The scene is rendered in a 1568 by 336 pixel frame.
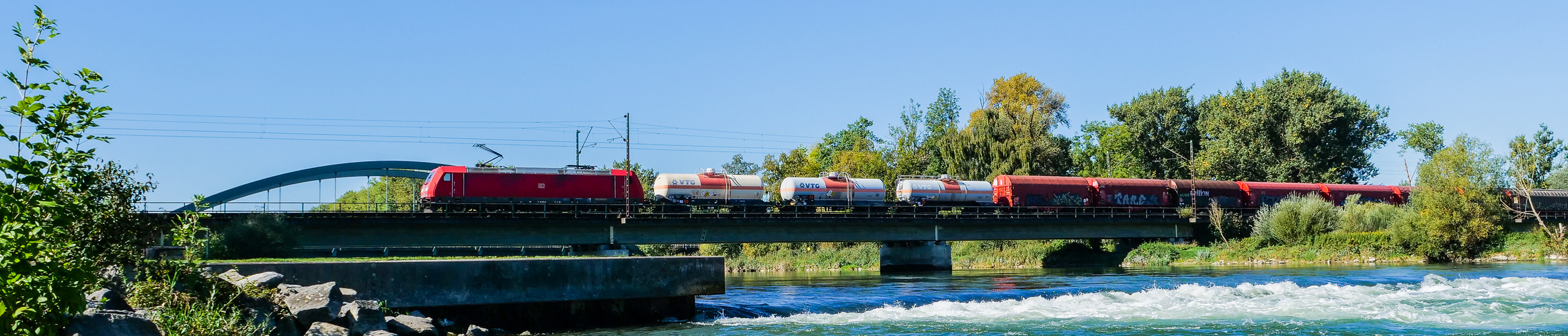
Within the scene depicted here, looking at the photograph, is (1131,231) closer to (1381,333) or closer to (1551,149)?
(1381,333)

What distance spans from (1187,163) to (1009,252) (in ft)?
104

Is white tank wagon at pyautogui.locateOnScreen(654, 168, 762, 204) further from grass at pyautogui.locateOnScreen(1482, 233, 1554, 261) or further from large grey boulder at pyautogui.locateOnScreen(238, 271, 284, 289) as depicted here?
grass at pyautogui.locateOnScreen(1482, 233, 1554, 261)

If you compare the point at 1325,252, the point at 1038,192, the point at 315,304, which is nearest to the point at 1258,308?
the point at 315,304

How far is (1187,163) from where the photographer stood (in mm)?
83688

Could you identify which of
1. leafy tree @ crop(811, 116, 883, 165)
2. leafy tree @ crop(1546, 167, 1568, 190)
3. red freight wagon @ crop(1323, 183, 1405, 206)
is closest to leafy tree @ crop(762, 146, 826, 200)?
leafy tree @ crop(811, 116, 883, 165)

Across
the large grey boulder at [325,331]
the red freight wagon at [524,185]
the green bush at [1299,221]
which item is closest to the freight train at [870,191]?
the red freight wagon at [524,185]

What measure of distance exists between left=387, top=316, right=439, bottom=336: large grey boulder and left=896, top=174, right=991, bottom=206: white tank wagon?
3811 cm

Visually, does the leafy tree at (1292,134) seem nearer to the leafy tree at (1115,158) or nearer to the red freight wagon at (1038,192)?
the leafy tree at (1115,158)

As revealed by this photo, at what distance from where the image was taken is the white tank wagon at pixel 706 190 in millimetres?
47062

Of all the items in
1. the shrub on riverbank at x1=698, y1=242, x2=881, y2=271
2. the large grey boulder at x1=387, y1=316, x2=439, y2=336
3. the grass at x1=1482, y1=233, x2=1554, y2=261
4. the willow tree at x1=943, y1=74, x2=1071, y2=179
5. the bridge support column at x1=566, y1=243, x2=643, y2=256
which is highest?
the willow tree at x1=943, y1=74, x2=1071, y2=179

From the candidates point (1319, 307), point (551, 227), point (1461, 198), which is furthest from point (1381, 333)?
point (1461, 198)

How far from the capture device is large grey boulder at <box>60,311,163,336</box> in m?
10.9

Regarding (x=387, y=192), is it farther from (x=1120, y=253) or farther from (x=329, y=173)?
(x=1120, y=253)

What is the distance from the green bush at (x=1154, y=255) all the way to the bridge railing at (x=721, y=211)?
174cm
